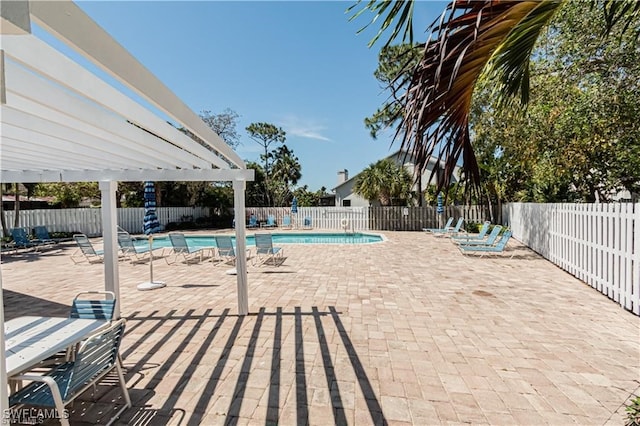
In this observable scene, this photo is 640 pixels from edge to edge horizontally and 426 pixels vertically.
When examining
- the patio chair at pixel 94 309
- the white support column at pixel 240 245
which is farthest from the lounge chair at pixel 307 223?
the patio chair at pixel 94 309

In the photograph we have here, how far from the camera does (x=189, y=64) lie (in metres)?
8.68

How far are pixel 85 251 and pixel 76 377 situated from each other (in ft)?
29.2

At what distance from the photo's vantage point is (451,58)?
154cm

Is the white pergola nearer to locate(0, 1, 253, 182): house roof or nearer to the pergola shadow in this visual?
locate(0, 1, 253, 182): house roof

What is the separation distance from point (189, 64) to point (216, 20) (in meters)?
1.95

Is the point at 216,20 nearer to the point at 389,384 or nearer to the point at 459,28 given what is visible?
the point at 459,28

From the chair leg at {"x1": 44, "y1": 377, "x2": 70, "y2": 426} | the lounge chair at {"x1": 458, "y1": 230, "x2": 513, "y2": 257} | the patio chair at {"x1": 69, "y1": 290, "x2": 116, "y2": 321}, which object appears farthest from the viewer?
the lounge chair at {"x1": 458, "y1": 230, "x2": 513, "y2": 257}

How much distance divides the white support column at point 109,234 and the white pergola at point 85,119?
0.5 inches

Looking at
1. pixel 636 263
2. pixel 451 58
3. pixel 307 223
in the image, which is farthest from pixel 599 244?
pixel 307 223

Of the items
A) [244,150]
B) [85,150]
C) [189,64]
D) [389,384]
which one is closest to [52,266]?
[189,64]

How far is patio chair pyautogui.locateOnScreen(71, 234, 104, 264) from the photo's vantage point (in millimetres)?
9068

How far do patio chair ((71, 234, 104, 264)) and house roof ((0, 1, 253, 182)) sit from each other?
4.49 metres

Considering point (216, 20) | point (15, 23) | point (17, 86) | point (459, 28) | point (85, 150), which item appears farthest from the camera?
point (216, 20)

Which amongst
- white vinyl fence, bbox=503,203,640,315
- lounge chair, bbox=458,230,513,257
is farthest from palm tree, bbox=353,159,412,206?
white vinyl fence, bbox=503,203,640,315
